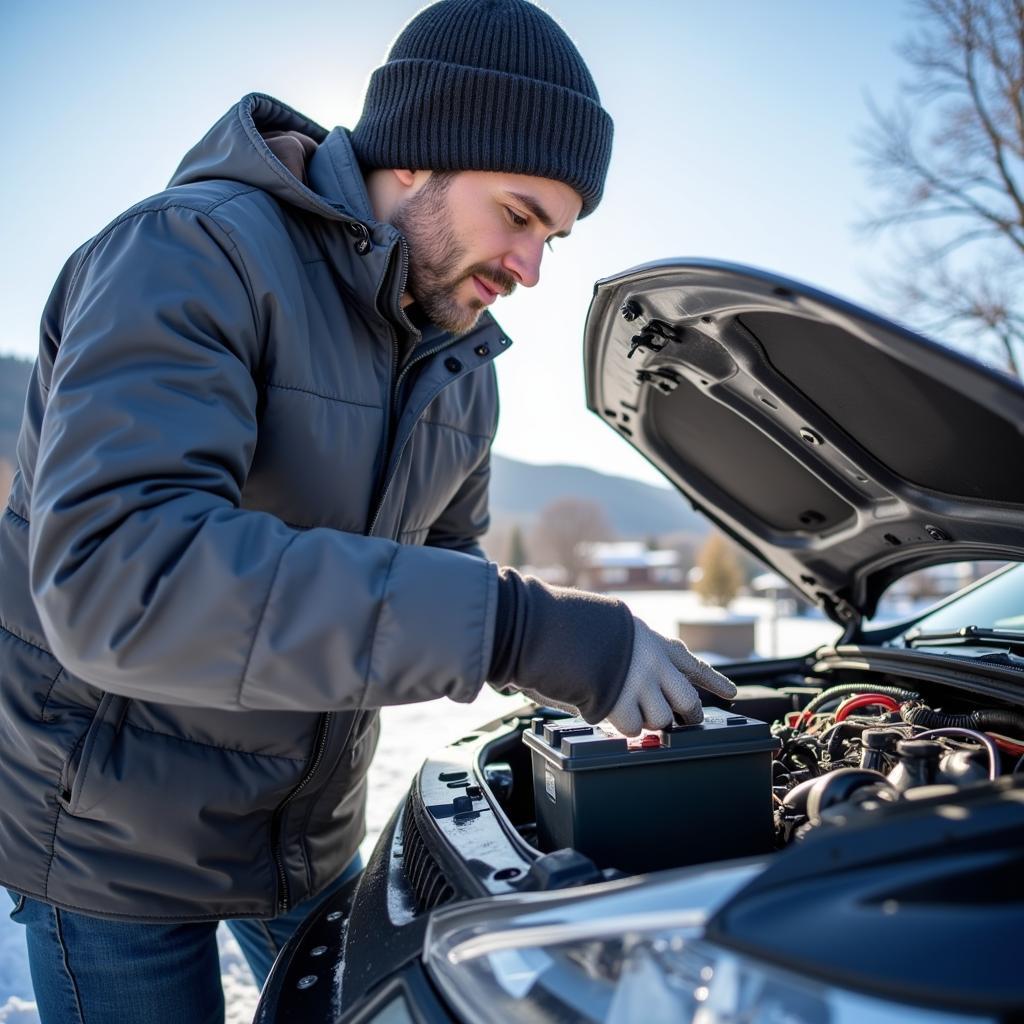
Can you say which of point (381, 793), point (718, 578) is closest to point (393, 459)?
point (381, 793)

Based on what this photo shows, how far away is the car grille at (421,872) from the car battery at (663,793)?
19 centimetres

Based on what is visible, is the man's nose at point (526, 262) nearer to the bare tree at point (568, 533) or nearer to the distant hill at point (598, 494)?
the bare tree at point (568, 533)

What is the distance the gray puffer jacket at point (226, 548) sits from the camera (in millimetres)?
1018

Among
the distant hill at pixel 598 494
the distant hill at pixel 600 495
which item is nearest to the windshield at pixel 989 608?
the distant hill at pixel 600 495

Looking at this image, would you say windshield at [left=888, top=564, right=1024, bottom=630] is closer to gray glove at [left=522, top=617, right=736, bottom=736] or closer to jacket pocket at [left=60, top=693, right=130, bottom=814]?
gray glove at [left=522, top=617, right=736, bottom=736]

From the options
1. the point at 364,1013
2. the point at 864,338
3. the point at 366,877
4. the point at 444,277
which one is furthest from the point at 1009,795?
the point at 444,277

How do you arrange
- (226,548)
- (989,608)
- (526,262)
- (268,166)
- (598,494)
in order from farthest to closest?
(598,494) → (989,608) → (526,262) → (268,166) → (226,548)

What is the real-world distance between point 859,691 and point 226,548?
1.69 meters

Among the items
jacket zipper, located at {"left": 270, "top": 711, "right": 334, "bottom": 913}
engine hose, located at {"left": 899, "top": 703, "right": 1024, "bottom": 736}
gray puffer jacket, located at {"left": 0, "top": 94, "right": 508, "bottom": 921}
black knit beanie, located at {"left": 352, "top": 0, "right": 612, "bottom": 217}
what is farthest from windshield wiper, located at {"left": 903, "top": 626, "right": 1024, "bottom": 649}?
jacket zipper, located at {"left": 270, "top": 711, "right": 334, "bottom": 913}

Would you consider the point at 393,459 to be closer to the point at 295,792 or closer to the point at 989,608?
the point at 295,792

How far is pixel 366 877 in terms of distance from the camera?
4.84 feet

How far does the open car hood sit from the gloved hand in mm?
533

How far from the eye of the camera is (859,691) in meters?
2.07

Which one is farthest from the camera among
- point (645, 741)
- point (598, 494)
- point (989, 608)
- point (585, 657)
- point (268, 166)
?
point (598, 494)
